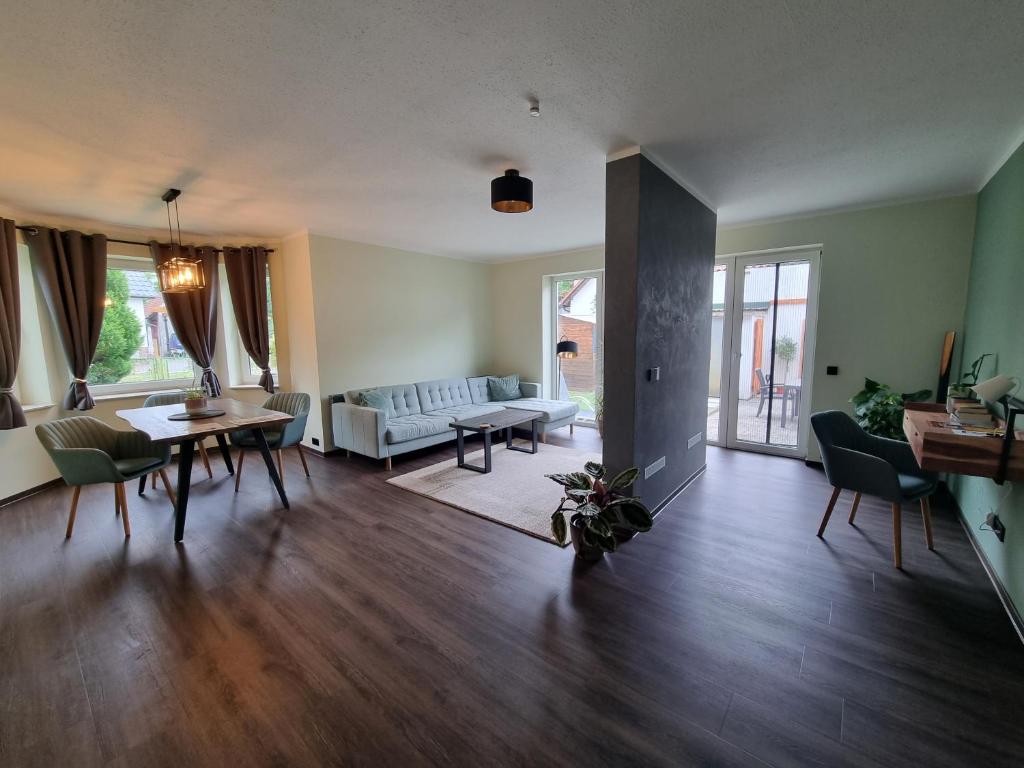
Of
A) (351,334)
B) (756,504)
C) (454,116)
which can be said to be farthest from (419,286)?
(756,504)

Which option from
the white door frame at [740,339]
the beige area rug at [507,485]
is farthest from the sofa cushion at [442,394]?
the white door frame at [740,339]

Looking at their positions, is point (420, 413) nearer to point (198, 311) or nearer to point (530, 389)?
point (530, 389)

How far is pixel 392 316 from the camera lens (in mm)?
5520

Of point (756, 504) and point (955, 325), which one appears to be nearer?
point (756, 504)

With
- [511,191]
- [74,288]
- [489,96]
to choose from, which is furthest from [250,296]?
[489,96]

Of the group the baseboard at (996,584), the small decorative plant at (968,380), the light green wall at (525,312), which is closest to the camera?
the baseboard at (996,584)

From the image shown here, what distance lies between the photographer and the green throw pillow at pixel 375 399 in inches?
190

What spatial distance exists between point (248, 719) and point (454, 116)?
2921mm

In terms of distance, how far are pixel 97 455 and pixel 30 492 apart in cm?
195

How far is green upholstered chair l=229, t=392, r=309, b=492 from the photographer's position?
3859mm

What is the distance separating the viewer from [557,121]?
7.62 ft

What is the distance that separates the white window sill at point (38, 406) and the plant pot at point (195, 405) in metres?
1.54

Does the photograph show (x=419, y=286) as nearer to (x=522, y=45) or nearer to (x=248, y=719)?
(x=522, y=45)

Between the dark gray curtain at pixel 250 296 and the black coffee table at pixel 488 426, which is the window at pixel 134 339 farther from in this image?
the black coffee table at pixel 488 426
